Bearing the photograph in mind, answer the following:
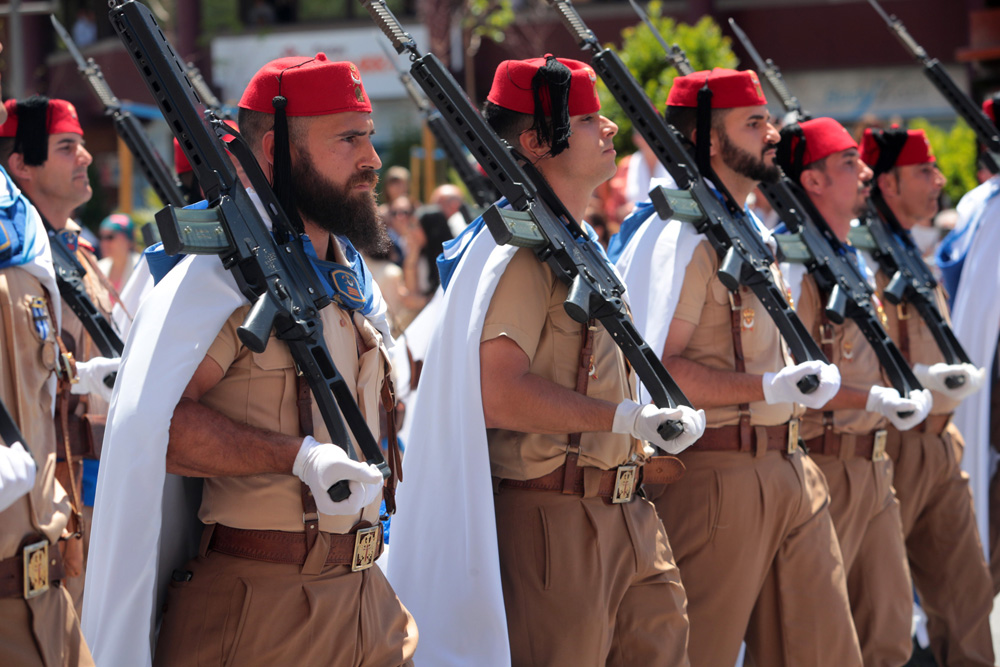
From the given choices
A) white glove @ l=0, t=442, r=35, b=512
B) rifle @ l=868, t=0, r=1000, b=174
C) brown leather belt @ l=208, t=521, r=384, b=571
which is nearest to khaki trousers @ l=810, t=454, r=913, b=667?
rifle @ l=868, t=0, r=1000, b=174

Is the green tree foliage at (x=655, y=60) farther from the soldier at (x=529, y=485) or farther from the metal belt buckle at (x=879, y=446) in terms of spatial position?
the soldier at (x=529, y=485)

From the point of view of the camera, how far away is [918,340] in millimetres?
5270

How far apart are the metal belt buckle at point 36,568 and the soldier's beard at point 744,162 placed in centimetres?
271

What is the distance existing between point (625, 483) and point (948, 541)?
98.5 inches

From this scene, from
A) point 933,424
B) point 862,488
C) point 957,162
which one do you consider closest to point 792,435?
point 862,488

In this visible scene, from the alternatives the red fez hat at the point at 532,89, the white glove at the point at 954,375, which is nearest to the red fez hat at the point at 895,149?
the white glove at the point at 954,375

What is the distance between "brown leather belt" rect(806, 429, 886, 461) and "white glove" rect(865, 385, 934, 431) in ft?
1.46

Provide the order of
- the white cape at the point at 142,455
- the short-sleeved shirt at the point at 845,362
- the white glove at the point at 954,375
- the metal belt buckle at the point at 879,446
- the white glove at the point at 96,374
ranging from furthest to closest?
1. the white glove at the point at 954,375
2. the metal belt buckle at the point at 879,446
3. the short-sleeved shirt at the point at 845,362
4. the white glove at the point at 96,374
5. the white cape at the point at 142,455

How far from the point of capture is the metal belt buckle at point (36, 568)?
2.46 meters

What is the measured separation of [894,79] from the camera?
1867 cm

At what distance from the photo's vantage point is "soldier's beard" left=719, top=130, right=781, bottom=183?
14.0 ft

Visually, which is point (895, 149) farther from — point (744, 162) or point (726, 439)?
point (726, 439)

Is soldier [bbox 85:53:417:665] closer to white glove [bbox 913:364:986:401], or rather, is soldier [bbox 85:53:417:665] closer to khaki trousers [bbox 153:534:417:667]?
khaki trousers [bbox 153:534:417:667]

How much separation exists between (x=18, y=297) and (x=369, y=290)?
81 centimetres
